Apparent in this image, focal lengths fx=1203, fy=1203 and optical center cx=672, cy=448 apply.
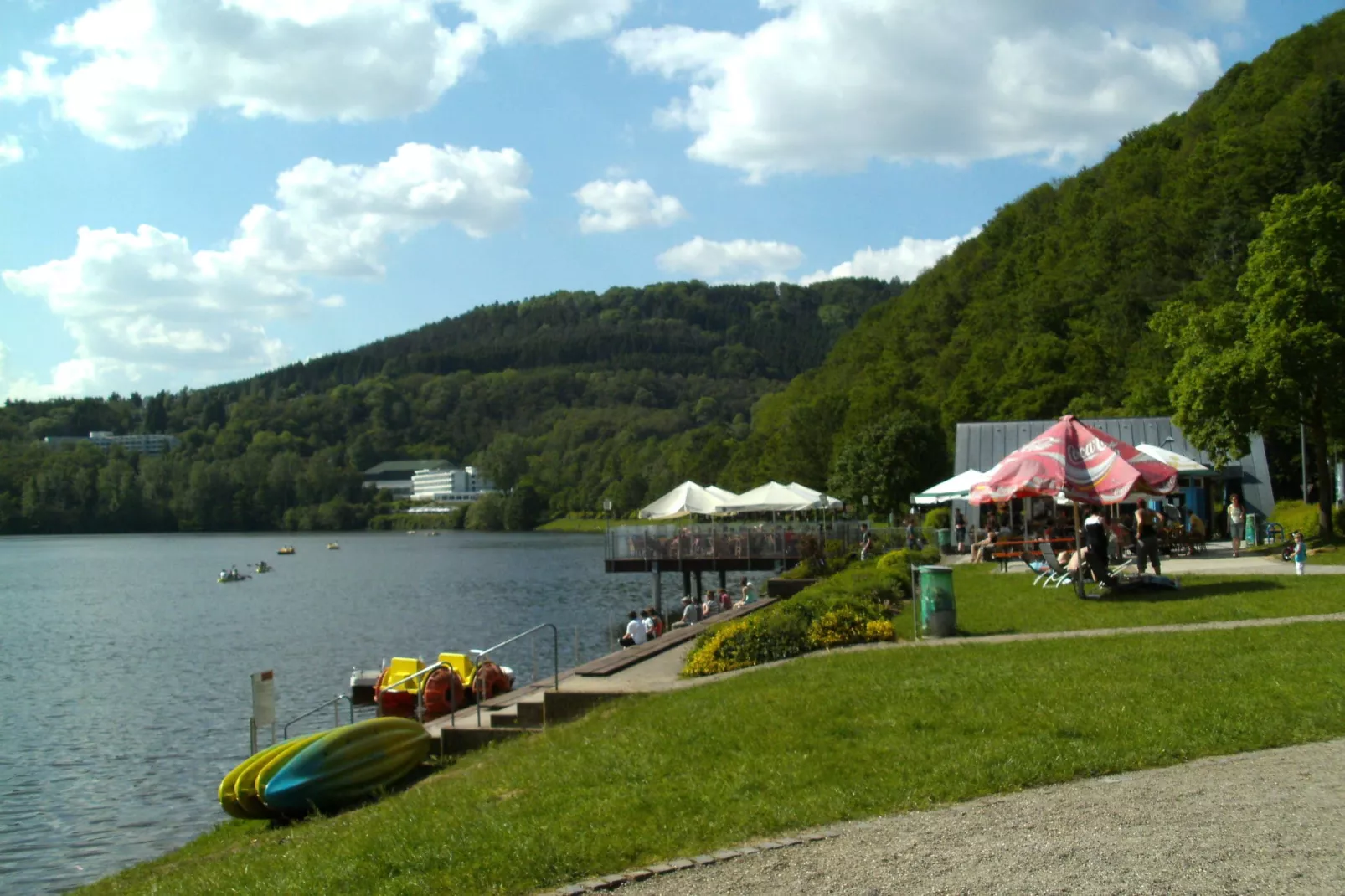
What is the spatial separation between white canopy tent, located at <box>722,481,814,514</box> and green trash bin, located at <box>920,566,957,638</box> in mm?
28091

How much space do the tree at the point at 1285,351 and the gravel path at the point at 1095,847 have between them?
69.8 feet

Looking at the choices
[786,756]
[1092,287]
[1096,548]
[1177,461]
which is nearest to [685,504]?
[1177,461]

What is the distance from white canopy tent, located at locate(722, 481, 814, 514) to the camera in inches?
1773

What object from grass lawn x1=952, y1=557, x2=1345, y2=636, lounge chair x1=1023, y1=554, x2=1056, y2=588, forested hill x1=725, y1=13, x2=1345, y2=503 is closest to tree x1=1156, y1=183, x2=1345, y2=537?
lounge chair x1=1023, y1=554, x2=1056, y2=588

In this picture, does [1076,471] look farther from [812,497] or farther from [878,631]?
[812,497]

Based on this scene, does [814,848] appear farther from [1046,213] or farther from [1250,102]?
[1046,213]

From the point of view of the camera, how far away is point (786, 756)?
9766 millimetres

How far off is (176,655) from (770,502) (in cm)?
2238

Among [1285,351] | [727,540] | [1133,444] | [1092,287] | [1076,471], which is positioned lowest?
[727,540]

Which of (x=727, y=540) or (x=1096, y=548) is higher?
(x=1096, y=548)

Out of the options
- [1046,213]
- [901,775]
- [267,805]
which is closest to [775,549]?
[267,805]

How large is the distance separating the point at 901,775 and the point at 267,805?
26.8 ft

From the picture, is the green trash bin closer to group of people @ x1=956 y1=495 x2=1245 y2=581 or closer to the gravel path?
group of people @ x1=956 y1=495 x2=1245 y2=581

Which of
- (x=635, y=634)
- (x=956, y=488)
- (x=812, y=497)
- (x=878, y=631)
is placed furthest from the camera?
(x=812, y=497)
